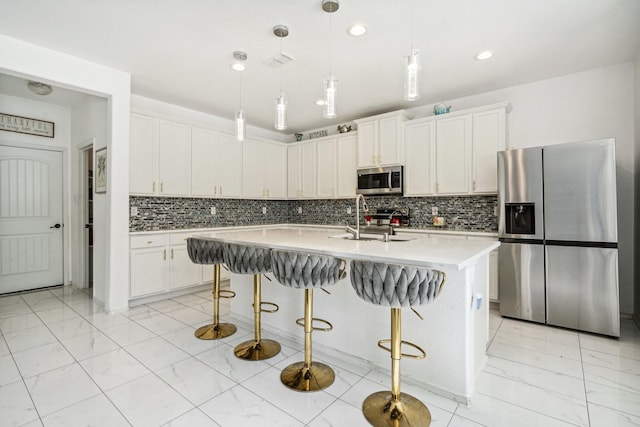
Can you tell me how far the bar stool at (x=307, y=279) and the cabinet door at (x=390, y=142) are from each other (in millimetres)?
2665

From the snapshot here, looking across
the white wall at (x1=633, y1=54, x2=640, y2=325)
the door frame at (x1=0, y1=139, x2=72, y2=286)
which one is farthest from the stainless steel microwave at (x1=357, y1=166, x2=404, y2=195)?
the door frame at (x1=0, y1=139, x2=72, y2=286)

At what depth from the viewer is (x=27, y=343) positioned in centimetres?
258

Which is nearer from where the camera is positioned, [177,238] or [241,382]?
[241,382]

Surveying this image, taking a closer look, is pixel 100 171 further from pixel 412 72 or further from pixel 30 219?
pixel 412 72

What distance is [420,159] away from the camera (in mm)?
4117

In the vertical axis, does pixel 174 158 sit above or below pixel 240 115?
below

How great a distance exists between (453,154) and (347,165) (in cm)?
162

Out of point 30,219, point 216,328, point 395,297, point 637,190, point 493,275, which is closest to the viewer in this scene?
point 395,297

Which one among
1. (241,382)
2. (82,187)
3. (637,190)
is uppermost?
(82,187)

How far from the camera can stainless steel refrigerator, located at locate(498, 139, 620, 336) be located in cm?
270

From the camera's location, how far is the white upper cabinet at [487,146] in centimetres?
352

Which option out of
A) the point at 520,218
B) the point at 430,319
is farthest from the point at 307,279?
the point at 520,218

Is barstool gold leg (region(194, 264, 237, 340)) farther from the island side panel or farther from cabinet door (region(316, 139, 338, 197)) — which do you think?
cabinet door (region(316, 139, 338, 197))

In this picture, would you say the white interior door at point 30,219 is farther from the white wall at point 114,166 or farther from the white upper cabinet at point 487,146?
the white upper cabinet at point 487,146
